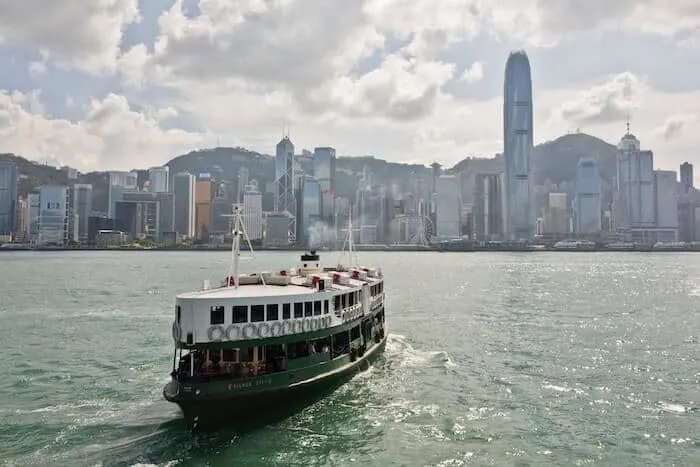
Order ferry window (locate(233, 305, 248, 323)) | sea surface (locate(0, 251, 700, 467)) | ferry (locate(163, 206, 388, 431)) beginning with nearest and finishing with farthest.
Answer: sea surface (locate(0, 251, 700, 467)) < ferry (locate(163, 206, 388, 431)) < ferry window (locate(233, 305, 248, 323))

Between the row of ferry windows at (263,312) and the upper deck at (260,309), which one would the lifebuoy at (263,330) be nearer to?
Result: the upper deck at (260,309)

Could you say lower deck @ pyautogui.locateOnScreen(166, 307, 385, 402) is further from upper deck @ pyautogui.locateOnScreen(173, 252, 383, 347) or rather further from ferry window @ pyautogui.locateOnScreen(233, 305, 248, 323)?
ferry window @ pyautogui.locateOnScreen(233, 305, 248, 323)

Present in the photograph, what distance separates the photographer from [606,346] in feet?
149

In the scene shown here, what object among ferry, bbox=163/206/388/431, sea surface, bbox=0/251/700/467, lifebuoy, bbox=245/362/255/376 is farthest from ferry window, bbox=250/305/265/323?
sea surface, bbox=0/251/700/467

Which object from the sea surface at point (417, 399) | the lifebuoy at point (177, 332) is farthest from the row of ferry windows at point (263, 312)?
the sea surface at point (417, 399)

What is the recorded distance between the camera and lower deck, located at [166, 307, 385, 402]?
976 inches

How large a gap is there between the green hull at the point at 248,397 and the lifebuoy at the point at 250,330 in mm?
1776

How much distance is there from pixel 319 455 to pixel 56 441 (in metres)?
10.6

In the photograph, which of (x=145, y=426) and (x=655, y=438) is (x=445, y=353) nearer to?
(x=655, y=438)

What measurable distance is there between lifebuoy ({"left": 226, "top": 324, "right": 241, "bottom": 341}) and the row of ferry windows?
0.89ft

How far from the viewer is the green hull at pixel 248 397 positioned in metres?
24.6

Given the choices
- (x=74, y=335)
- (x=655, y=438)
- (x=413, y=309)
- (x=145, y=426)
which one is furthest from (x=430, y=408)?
(x=413, y=309)

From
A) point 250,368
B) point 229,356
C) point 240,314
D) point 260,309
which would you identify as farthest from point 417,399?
point 240,314

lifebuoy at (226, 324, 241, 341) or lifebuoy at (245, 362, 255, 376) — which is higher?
lifebuoy at (226, 324, 241, 341)
